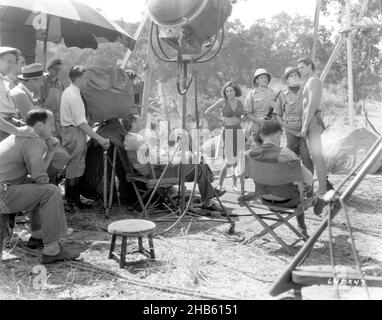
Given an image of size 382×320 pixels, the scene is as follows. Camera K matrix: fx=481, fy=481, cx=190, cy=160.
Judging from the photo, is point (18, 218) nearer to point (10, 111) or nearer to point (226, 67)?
point (10, 111)

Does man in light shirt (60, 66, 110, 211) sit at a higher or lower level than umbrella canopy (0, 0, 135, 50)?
lower

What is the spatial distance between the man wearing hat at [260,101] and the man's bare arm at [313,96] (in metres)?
1.23

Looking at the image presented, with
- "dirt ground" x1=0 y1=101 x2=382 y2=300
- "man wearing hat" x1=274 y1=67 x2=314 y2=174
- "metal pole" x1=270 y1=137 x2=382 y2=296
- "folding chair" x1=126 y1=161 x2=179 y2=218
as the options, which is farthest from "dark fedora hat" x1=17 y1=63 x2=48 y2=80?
"metal pole" x1=270 y1=137 x2=382 y2=296

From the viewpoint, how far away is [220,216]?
19.7 ft

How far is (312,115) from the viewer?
5.91 m

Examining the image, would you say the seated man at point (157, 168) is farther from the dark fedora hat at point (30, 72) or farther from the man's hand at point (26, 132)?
the man's hand at point (26, 132)

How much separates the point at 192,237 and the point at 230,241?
42 centimetres

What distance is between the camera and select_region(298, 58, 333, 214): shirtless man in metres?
5.84

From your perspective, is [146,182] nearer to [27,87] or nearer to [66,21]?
[27,87]

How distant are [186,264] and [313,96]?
2.78 metres

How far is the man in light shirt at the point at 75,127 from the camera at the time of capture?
5.73 meters

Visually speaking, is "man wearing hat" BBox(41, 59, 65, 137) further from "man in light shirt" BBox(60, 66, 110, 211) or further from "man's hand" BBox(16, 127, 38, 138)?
"man's hand" BBox(16, 127, 38, 138)

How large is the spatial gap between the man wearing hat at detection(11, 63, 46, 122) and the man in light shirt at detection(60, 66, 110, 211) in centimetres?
36

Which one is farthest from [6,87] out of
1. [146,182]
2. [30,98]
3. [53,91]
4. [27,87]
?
[146,182]
